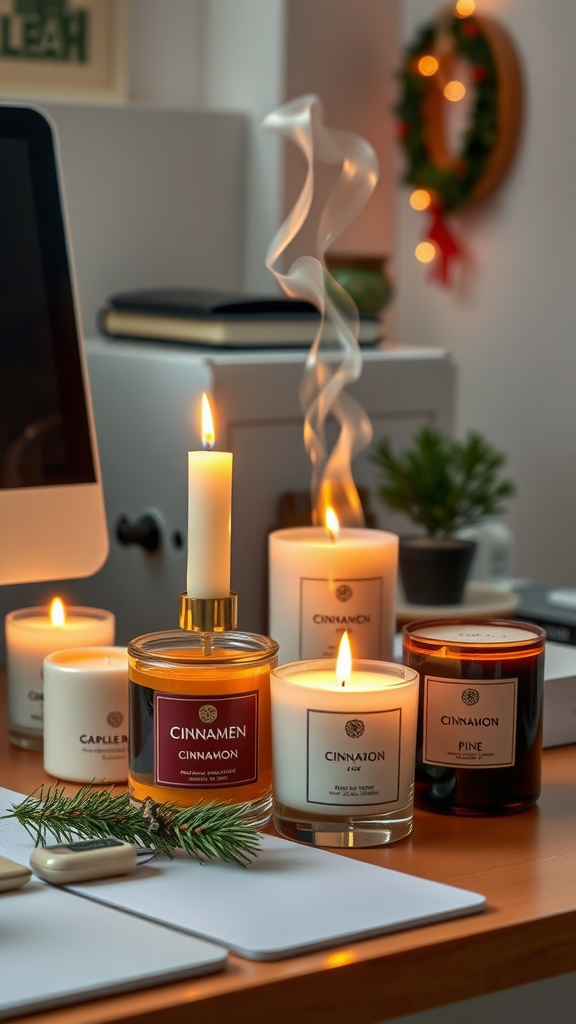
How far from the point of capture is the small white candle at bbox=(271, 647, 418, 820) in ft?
2.20

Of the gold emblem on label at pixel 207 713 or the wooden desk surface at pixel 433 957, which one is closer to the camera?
the wooden desk surface at pixel 433 957

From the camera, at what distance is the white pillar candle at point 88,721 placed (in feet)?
2.59

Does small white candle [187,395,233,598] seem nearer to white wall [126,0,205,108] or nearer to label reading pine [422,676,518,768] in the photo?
label reading pine [422,676,518,768]

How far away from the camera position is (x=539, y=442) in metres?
3.01

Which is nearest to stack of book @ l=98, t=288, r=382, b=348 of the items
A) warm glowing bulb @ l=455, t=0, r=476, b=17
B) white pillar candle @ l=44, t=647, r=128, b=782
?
white pillar candle @ l=44, t=647, r=128, b=782

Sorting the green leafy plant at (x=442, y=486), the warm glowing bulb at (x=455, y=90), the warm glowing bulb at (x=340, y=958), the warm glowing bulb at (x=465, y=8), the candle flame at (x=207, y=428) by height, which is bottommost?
the warm glowing bulb at (x=340, y=958)

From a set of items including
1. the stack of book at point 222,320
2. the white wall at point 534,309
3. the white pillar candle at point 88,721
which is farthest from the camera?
the white wall at point 534,309

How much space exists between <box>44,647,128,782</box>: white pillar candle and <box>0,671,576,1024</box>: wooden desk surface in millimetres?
176

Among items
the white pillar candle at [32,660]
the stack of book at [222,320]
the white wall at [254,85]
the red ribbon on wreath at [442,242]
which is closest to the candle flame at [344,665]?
the white pillar candle at [32,660]

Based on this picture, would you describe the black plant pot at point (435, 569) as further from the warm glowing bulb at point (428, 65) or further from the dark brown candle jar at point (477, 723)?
the warm glowing bulb at point (428, 65)

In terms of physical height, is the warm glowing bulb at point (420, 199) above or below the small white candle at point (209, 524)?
above

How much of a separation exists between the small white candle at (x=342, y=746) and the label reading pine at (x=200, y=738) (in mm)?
19

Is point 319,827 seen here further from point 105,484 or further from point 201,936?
point 105,484

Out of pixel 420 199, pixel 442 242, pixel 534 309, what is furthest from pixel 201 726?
pixel 420 199
